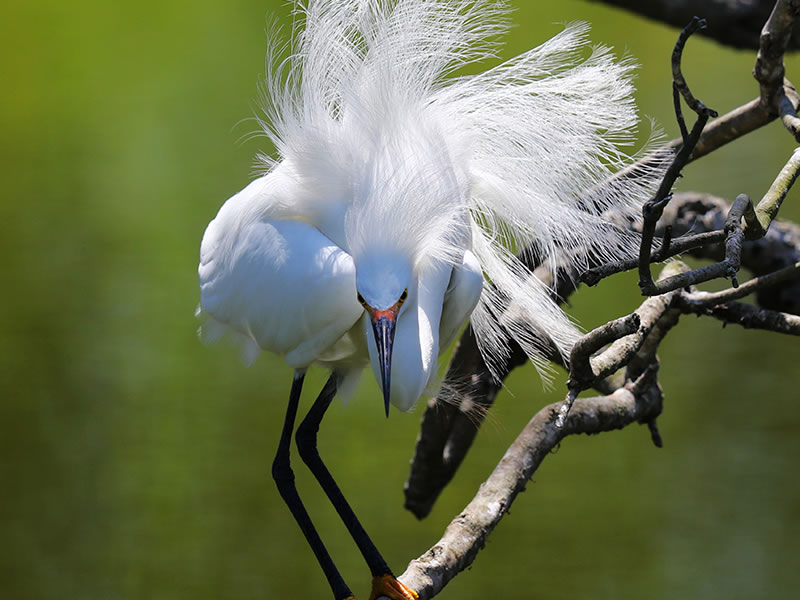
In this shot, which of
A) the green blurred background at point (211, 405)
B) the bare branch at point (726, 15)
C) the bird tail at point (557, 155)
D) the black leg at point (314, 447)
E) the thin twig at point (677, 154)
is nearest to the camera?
the thin twig at point (677, 154)

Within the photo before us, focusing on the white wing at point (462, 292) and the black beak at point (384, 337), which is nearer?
the black beak at point (384, 337)

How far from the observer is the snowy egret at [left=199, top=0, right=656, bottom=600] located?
0.94m

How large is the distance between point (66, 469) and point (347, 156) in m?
1.90

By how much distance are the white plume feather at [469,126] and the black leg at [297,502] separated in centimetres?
25

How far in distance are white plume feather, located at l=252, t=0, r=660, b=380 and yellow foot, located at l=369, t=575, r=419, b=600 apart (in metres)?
0.35

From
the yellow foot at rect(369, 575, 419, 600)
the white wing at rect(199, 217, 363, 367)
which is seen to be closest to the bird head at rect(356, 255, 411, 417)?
the white wing at rect(199, 217, 363, 367)

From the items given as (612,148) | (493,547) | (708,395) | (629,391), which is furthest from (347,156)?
(708,395)

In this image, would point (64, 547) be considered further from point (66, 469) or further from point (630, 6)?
point (630, 6)

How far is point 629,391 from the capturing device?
1147 millimetres

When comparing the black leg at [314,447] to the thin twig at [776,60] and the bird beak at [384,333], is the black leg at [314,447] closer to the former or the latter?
the bird beak at [384,333]

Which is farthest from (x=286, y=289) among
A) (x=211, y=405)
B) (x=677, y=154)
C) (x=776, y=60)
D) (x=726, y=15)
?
(x=211, y=405)

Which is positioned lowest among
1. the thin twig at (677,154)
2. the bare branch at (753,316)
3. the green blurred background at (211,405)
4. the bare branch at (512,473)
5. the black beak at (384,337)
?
the green blurred background at (211,405)

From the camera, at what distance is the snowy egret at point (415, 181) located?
94cm

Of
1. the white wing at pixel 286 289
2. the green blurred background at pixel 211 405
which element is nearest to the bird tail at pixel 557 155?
the white wing at pixel 286 289
